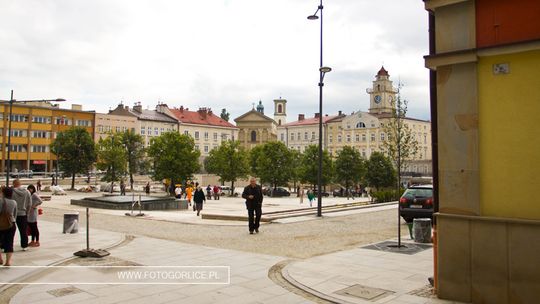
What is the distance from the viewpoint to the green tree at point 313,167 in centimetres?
5959

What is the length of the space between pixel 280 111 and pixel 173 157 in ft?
273

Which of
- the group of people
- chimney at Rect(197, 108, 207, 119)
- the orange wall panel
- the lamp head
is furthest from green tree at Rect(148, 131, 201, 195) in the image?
chimney at Rect(197, 108, 207, 119)

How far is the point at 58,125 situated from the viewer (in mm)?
83562

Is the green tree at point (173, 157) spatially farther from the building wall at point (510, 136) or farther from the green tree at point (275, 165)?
the building wall at point (510, 136)

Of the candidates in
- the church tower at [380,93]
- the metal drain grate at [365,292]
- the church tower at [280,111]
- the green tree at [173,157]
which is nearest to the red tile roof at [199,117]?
the church tower at [280,111]

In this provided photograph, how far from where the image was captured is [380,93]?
102 m

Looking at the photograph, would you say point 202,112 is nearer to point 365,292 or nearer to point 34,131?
point 34,131

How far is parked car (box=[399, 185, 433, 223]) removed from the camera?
52.0ft

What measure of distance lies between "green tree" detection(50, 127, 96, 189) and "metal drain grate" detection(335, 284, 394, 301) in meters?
59.4

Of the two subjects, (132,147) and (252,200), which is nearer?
(252,200)

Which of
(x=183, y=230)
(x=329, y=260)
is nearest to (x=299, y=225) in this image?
(x=183, y=230)

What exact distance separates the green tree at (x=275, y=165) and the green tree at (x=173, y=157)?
10930 mm

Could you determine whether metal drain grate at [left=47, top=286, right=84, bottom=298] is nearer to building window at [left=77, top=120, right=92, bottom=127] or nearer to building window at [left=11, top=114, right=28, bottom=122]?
building window at [left=11, top=114, right=28, bottom=122]

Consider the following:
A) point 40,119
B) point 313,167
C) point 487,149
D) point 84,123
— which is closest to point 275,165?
point 313,167
